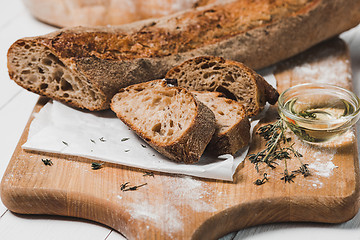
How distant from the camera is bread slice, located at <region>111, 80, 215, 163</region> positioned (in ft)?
8.58

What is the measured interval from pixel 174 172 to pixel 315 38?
6.41 ft

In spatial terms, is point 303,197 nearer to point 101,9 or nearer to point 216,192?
point 216,192

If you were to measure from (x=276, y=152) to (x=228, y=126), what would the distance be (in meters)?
0.32

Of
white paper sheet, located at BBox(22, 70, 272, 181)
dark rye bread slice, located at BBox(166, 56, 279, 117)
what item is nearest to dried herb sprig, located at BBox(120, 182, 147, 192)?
white paper sheet, located at BBox(22, 70, 272, 181)

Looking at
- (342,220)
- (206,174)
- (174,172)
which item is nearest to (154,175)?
(174,172)

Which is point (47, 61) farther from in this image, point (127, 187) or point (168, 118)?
point (127, 187)

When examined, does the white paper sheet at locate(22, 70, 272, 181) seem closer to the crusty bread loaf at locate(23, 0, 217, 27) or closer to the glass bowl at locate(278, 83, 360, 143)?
the glass bowl at locate(278, 83, 360, 143)

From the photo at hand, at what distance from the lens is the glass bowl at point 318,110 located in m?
2.71

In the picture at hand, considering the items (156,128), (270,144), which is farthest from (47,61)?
(270,144)

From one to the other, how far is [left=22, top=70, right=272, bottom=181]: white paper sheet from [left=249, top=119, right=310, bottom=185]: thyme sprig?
0.35 ft

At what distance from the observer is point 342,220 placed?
2.47m

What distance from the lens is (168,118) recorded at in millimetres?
2744

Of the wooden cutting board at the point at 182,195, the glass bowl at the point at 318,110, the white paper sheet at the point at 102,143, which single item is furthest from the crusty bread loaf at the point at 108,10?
the wooden cutting board at the point at 182,195

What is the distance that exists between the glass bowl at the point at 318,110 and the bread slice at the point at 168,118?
1.68 feet
